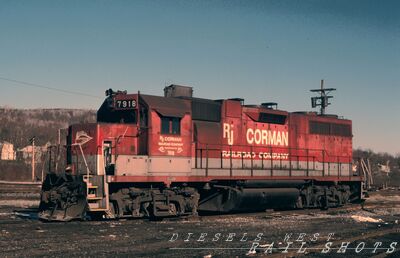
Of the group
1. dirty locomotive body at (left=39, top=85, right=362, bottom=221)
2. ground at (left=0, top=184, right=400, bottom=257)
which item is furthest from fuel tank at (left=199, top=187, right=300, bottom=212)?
ground at (left=0, top=184, right=400, bottom=257)

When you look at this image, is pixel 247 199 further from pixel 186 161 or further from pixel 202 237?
pixel 202 237

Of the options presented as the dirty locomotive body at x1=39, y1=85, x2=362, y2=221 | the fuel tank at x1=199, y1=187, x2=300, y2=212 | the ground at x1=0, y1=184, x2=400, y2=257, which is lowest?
the ground at x1=0, y1=184, x2=400, y2=257

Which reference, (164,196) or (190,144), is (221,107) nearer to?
(190,144)

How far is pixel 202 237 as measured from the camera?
12.6 meters

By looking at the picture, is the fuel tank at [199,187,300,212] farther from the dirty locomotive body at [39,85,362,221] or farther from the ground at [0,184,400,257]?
the ground at [0,184,400,257]

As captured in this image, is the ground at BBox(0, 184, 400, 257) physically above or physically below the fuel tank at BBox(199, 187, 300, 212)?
below

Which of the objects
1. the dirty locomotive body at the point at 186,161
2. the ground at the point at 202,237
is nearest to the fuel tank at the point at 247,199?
the dirty locomotive body at the point at 186,161

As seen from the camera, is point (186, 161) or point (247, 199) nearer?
point (186, 161)

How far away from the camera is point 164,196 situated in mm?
17078

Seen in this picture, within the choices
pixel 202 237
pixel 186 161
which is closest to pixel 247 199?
pixel 186 161

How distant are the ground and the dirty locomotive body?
85cm

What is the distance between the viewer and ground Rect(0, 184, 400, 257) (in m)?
10.4

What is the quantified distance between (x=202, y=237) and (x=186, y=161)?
18.3 ft

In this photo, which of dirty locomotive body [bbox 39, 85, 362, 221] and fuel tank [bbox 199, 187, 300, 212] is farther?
fuel tank [bbox 199, 187, 300, 212]
